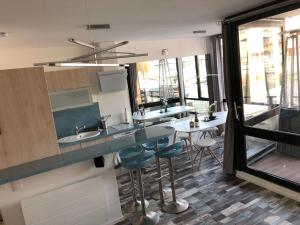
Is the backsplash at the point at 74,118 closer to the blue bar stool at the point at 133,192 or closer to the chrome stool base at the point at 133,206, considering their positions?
the blue bar stool at the point at 133,192

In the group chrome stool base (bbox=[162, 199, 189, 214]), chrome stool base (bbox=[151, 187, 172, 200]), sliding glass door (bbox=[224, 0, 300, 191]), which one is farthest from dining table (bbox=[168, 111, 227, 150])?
chrome stool base (bbox=[162, 199, 189, 214])

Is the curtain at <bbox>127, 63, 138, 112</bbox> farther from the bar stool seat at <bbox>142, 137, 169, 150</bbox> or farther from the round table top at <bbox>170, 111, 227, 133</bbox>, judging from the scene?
the bar stool seat at <bbox>142, 137, 169, 150</bbox>

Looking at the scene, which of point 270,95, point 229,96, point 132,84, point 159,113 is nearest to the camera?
point 270,95

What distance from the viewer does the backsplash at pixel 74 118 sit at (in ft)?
14.4

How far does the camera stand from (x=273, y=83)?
3643 mm

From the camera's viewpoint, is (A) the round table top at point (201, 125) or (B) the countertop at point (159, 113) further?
(B) the countertop at point (159, 113)

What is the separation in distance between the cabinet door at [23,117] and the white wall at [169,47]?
217cm

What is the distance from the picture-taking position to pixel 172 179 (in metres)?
3.33

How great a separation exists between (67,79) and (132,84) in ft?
4.76

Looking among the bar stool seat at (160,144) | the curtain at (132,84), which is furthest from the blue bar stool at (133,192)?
the curtain at (132,84)

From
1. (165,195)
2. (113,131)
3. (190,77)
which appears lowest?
(165,195)

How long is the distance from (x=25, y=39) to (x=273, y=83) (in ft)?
11.3

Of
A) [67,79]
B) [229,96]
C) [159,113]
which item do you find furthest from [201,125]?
[67,79]

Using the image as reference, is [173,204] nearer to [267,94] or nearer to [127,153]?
[127,153]
